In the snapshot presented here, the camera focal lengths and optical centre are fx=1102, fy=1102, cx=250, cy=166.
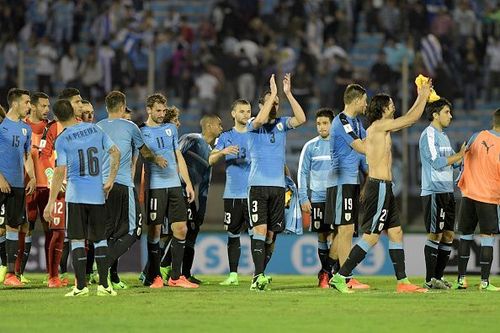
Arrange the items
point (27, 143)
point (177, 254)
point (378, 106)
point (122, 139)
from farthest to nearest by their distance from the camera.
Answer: point (27, 143)
point (177, 254)
point (122, 139)
point (378, 106)

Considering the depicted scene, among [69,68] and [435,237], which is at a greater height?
[69,68]

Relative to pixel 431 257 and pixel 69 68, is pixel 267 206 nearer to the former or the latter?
pixel 431 257

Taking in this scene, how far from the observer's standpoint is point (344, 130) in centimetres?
1245

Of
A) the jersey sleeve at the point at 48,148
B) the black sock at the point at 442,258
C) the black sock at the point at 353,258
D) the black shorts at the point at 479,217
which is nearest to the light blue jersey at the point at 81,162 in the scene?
the jersey sleeve at the point at 48,148

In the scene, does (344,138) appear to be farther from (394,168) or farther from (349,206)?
(394,168)

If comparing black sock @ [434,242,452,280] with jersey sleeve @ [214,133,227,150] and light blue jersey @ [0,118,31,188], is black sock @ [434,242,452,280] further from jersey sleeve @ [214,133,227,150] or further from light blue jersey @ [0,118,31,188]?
light blue jersey @ [0,118,31,188]

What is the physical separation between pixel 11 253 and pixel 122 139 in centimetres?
220

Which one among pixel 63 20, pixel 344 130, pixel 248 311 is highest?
pixel 63 20

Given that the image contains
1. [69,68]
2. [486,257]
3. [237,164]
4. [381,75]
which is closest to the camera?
[486,257]

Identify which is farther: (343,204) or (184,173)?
(184,173)

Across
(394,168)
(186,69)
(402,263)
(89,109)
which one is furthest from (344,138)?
(186,69)

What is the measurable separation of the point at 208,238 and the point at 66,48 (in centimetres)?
742

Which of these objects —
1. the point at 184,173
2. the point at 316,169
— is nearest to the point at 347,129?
the point at 316,169

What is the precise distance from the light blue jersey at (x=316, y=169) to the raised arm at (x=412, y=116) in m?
2.08
